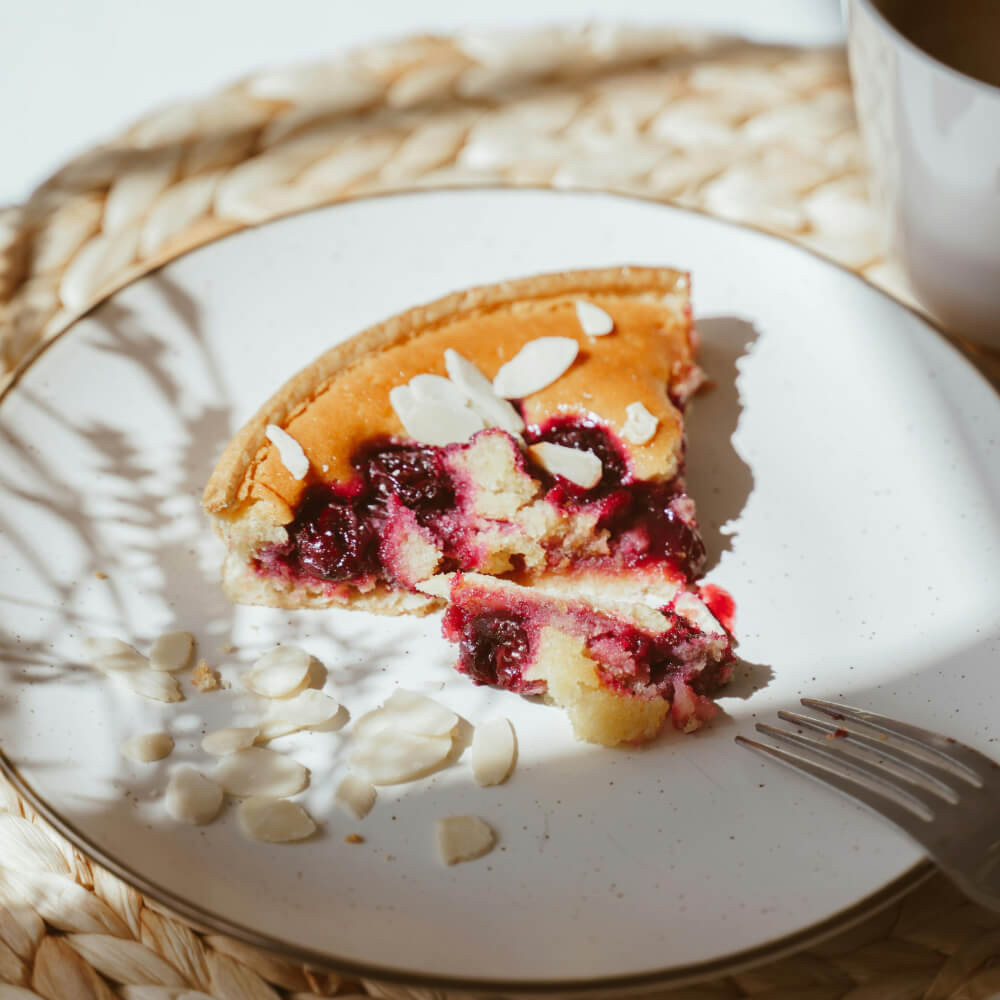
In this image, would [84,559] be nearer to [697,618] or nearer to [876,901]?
[697,618]

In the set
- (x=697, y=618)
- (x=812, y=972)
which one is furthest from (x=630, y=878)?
(x=697, y=618)

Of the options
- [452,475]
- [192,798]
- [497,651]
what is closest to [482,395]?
[452,475]

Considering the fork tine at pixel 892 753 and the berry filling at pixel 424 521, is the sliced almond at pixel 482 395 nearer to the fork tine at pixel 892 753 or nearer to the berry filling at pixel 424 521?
the berry filling at pixel 424 521

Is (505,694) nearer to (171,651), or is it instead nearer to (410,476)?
(410,476)

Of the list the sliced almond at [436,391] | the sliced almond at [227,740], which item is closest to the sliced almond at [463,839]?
the sliced almond at [227,740]

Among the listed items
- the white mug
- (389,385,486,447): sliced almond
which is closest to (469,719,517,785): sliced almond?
(389,385,486,447): sliced almond

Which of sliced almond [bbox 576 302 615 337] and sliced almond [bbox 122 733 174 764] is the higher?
sliced almond [bbox 576 302 615 337]

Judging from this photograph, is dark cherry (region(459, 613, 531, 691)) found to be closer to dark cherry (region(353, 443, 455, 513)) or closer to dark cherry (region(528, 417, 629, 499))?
dark cherry (region(353, 443, 455, 513))
